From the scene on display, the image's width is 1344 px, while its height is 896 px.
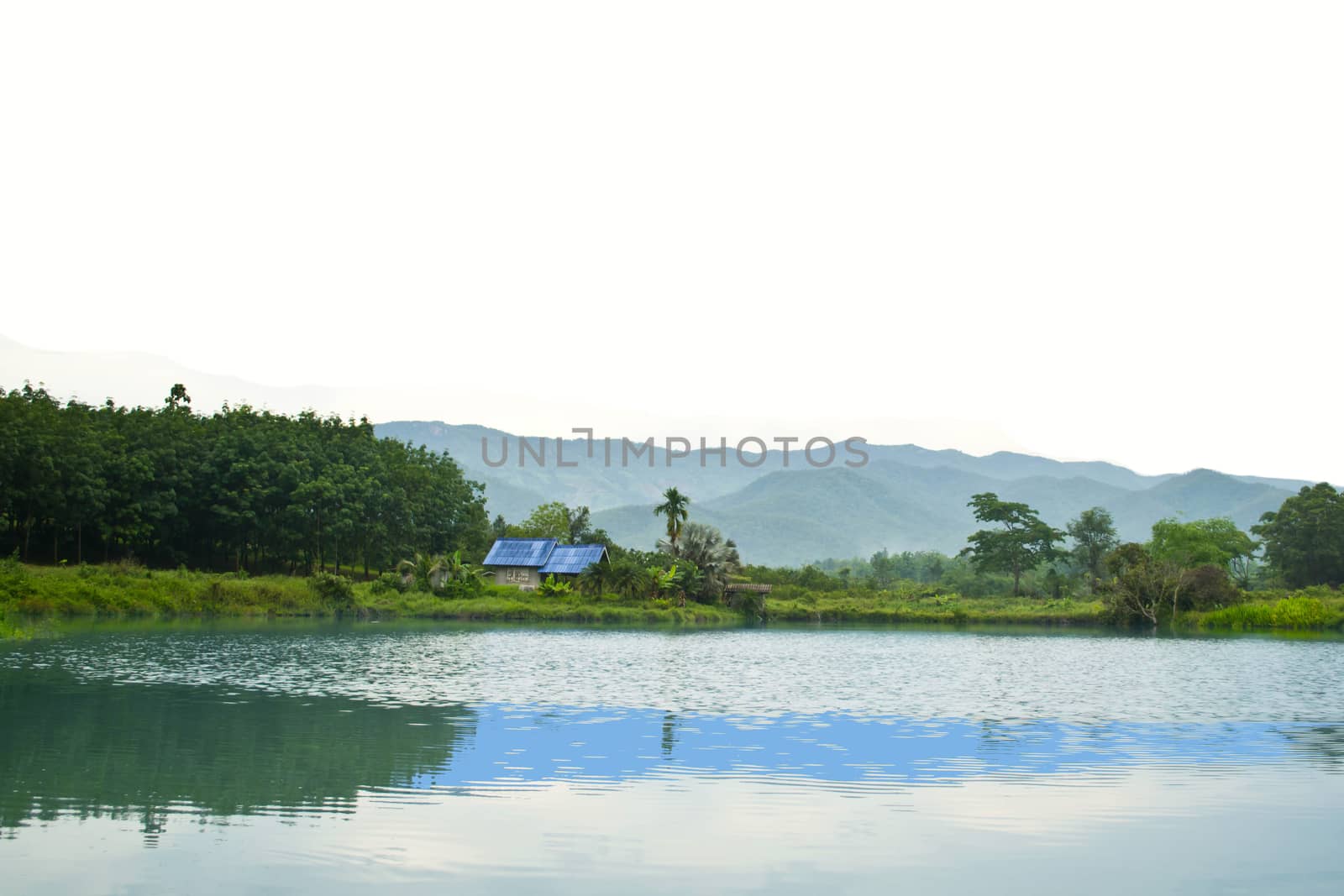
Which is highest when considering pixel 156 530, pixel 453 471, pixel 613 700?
pixel 453 471

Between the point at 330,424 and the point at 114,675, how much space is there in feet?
194

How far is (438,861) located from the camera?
9.90 metres

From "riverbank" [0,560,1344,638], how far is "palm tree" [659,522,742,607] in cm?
148

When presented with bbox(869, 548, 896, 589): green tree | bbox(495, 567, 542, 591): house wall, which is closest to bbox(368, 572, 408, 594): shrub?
bbox(495, 567, 542, 591): house wall

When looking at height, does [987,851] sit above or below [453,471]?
below

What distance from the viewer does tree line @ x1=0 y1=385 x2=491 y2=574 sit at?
2128 inches

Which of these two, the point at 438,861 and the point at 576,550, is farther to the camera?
the point at 576,550

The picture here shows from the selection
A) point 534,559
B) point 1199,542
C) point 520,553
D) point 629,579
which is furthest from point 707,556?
point 1199,542

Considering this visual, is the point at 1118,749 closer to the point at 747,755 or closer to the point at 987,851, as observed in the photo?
the point at 747,755

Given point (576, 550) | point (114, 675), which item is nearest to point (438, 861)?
point (114, 675)

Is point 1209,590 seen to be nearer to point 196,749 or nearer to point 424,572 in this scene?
point 424,572

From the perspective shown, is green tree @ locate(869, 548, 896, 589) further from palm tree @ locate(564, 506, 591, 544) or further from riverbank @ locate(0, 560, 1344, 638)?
palm tree @ locate(564, 506, 591, 544)

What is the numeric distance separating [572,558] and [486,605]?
1424 cm

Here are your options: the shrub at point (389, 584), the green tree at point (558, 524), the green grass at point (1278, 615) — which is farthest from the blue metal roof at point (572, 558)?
the green grass at point (1278, 615)
